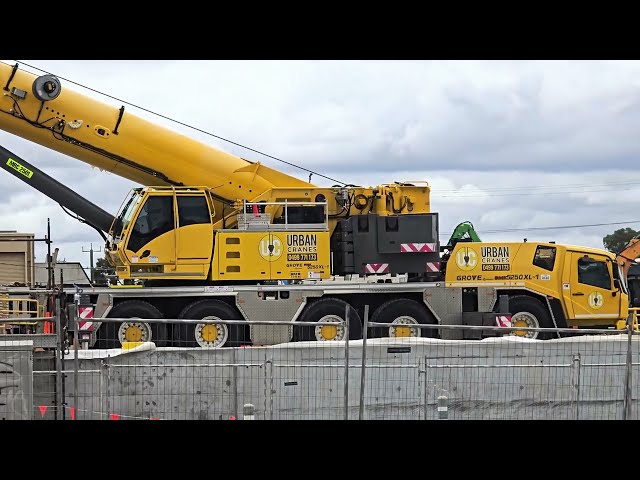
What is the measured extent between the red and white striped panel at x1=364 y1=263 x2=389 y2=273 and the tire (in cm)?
410

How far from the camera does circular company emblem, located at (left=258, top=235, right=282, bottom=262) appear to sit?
2019 centimetres

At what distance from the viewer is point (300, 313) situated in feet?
65.9

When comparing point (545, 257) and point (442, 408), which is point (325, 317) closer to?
point (545, 257)

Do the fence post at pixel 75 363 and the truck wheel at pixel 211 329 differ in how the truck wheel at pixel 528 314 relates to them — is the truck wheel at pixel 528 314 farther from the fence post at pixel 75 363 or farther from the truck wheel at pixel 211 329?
the fence post at pixel 75 363

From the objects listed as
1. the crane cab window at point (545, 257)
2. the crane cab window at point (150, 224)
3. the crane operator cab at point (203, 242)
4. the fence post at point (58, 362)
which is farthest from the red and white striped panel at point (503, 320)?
the fence post at point (58, 362)

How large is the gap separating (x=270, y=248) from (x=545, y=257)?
5.44 meters

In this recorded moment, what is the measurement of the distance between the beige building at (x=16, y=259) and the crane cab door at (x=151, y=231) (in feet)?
45.4

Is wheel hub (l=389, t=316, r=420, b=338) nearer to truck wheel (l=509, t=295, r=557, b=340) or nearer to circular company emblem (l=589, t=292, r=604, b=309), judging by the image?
truck wheel (l=509, t=295, r=557, b=340)

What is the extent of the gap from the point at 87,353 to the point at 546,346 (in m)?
5.70

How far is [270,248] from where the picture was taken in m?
20.2

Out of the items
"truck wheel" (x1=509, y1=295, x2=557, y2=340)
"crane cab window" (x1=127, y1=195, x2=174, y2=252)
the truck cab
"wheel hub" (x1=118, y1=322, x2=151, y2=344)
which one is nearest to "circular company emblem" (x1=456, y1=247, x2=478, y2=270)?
the truck cab

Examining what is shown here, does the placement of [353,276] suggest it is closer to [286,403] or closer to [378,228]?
[378,228]
